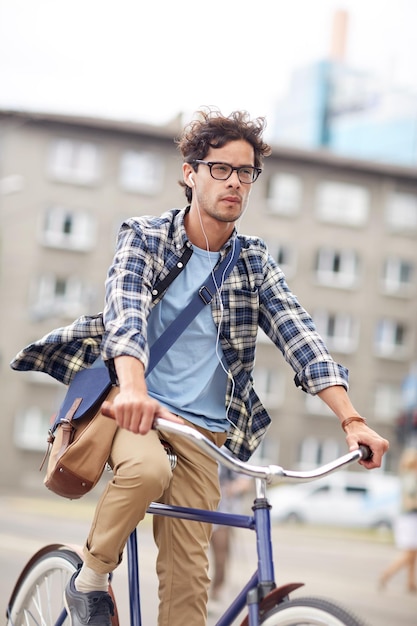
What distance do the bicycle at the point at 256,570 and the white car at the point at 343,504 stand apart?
35.3m

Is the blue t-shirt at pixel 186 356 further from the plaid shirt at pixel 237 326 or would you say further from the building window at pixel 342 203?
the building window at pixel 342 203

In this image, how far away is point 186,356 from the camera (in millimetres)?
3447

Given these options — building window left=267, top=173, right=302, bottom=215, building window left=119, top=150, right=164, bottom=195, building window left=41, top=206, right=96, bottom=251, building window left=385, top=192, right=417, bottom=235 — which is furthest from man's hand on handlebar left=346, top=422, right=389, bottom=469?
building window left=385, top=192, right=417, bottom=235

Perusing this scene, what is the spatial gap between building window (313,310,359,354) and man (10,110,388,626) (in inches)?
1795

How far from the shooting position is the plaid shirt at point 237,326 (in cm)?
338

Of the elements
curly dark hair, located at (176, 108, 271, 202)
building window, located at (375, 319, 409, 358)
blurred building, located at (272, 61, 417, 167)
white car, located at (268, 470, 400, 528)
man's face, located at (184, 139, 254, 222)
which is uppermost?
blurred building, located at (272, 61, 417, 167)

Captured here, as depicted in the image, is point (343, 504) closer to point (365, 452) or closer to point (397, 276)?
point (397, 276)

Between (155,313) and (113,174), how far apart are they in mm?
43937

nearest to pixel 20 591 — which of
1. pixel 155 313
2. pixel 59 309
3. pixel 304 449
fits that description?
pixel 155 313

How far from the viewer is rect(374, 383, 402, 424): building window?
49812 mm

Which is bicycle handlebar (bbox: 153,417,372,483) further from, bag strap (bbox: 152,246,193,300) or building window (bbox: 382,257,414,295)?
building window (bbox: 382,257,414,295)

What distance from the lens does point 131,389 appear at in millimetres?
2893

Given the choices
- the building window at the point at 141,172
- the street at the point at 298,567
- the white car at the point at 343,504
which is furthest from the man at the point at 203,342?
the building window at the point at 141,172

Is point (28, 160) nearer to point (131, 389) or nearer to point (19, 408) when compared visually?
point (19, 408)
